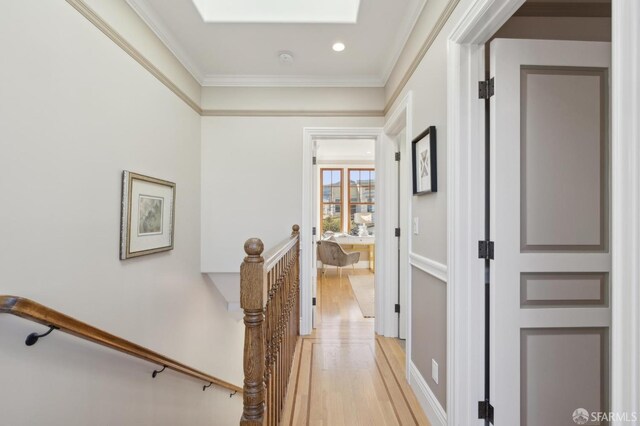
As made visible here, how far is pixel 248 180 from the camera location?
128 inches

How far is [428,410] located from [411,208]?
4.33 feet

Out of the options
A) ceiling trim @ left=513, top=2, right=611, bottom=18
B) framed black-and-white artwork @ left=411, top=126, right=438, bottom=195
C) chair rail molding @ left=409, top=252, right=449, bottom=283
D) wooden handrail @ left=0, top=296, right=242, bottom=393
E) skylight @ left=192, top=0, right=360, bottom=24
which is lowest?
wooden handrail @ left=0, top=296, right=242, bottom=393

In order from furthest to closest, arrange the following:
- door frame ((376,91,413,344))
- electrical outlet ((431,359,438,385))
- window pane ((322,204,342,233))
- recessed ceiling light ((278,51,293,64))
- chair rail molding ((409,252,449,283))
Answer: window pane ((322,204,342,233)) < door frame ((376,91,413,344)) < recessed ceiling light ((278,51,293,64)) < electrical outlet ((431,359,438,385)) < chair rail molding ((409,252,449,283))

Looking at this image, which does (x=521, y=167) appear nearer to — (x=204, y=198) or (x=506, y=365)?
(x=506, y=365)

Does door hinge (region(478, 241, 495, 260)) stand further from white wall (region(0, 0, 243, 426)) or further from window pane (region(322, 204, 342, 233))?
window pane (region(322, 204, 342, 233))

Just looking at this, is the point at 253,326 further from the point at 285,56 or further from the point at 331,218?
the point at 331,218

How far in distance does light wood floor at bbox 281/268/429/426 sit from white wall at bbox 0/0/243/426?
109 cm

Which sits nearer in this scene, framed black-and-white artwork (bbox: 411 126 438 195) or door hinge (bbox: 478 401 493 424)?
door hinge (bbox: 478 401 493 424)

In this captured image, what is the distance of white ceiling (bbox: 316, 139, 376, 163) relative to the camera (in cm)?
589

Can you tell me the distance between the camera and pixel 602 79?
1382 millimetres

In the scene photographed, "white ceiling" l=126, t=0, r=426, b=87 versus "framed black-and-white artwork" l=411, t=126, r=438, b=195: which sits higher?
"white ceiling" l=126, t=0, r=426, b=87

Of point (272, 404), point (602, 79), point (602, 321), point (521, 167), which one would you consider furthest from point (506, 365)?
point (602, 79)

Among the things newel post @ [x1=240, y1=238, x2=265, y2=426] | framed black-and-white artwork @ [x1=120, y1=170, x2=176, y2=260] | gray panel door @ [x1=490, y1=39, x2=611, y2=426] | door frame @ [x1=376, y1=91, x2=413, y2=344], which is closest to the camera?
newel post @ [x1=240, y1=238, x2=265, y2=426]

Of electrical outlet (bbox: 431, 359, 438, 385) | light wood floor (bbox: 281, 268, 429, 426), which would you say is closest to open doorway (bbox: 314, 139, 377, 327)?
light wood floor (bbox: 281, 268, 429, 426)
